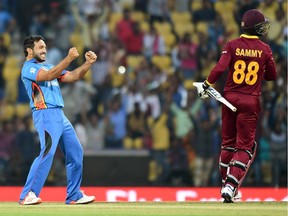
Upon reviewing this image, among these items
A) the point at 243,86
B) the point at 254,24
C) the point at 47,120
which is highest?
the point at 254,24

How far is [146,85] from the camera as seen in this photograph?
15.9 meters

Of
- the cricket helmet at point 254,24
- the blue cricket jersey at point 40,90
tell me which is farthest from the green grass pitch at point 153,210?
the cricket helmet at point 254,24

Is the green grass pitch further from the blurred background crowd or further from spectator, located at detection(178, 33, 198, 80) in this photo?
spectator, located at detection(178, 33, 198, 80)

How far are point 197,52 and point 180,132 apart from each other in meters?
1.76

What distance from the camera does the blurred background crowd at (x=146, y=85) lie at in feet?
49.4

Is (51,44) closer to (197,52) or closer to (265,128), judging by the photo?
(197,52)

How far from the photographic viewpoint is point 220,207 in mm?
8211

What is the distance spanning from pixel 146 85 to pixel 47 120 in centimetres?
728

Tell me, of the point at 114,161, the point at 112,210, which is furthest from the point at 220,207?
the point at 114,161

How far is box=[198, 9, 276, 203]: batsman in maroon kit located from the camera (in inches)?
348

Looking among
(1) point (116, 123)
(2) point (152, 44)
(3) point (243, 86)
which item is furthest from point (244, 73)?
(2) point (152, 44)

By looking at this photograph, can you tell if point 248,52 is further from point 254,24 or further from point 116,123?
point 116,123

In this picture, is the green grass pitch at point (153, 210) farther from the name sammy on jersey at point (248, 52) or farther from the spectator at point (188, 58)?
the spectator at point (188, 58)

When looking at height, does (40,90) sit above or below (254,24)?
below
